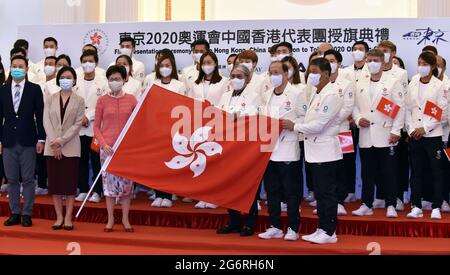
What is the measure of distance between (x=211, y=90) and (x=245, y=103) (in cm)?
92

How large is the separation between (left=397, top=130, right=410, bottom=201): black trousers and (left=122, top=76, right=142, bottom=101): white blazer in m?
2.66

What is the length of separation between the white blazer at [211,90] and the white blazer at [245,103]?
Result: 748mm

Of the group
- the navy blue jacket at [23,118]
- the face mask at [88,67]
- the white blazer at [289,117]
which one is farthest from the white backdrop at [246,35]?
the white blazer at [289,117]

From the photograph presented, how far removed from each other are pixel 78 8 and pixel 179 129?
5029mm

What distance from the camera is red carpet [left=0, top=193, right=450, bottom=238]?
17.7 feet

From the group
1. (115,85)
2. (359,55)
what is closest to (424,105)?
(359,55)

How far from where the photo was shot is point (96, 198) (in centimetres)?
632

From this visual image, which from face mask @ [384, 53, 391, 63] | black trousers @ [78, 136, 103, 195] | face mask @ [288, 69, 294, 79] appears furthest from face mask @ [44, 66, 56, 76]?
face mask @ [384, 53, 391, 63]

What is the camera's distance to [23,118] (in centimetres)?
564

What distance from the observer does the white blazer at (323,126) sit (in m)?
4.91

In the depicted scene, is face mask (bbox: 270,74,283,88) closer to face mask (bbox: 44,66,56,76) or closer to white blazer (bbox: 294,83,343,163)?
white blazer (bbox: 294,83,343,163)

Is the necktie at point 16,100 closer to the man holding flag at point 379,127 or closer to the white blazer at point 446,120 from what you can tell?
the man holding flag at point 379,127

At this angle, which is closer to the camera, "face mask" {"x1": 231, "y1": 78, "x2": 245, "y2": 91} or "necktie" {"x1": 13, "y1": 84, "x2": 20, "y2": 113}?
"face mask" {"x1": 231, "y1": 78, "x2": 245, "y2": 91}
